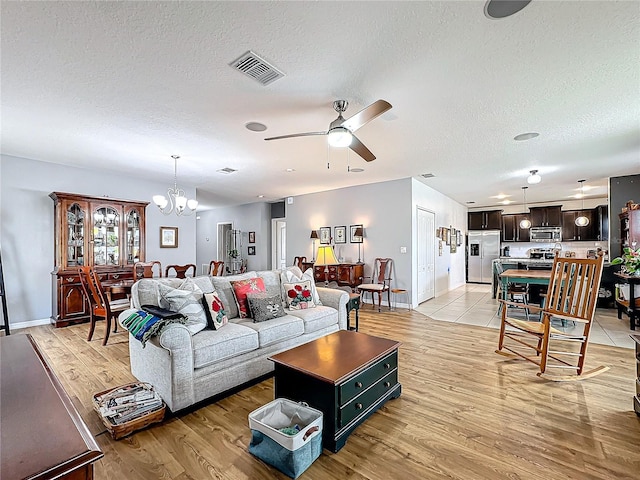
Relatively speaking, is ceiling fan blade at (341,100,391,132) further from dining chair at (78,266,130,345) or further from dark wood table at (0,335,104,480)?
dining chair at (78,266,130,345)

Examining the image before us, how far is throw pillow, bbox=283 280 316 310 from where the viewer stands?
3.61m

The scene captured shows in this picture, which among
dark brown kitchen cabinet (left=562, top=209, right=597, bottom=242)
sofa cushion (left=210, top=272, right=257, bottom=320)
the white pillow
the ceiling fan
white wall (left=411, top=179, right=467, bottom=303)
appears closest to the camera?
the ceiling fan

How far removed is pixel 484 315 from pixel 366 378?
418cm

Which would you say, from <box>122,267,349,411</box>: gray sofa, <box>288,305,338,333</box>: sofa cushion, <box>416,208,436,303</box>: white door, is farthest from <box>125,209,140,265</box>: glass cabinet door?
<box>416,208,436,303</box>: white door

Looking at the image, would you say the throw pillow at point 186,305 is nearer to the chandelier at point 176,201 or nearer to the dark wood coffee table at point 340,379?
the dark wood coffee table at point 340,379

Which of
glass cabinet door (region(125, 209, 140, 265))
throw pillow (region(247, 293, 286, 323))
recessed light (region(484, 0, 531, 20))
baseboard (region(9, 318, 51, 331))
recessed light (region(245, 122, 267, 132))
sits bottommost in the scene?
baseboard (region(9, 318, 51, 331))

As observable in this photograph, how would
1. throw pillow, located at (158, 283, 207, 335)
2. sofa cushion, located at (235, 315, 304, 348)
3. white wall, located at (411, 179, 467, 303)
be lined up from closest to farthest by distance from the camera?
throw pillow, located at (158, 283, 207, 335) → sofa cushion, located at (235, 315, 304, 348) → white wall, located at (411, 179, 467, 303)

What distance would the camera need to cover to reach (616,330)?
449cm

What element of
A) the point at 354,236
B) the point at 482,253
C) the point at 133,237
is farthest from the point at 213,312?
Result: the point at 482,253

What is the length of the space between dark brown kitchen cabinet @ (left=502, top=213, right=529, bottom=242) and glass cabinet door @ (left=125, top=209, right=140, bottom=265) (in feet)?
33.2

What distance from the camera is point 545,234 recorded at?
898 cm

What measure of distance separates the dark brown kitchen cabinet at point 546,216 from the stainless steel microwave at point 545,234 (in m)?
0.12

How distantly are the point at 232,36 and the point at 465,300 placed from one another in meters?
6.93

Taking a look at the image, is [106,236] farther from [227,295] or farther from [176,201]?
[227,295]
